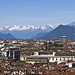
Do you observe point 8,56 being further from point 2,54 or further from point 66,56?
point 66,56

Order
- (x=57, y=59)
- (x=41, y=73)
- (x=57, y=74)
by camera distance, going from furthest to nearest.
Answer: (x=57, y=59) → (x=41, y=73) → (x=57, y=74)

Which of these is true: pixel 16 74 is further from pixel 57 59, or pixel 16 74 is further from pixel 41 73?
pixel 57 59

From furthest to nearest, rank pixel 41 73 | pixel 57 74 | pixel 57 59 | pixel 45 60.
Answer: pixel 57 59 → pixel 45 60 → pixel 41 73 → pixel 57 74

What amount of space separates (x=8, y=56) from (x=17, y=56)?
227 centimetres

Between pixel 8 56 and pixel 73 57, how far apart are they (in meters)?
16.3

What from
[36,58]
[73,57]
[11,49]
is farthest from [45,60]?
[11,49]

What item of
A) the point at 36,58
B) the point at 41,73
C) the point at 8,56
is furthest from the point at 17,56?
the point at 41,73

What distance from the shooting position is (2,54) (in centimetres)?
10231

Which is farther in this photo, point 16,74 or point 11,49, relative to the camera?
point 11,49

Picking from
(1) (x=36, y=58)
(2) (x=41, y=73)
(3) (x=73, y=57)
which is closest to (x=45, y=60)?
(1) (x=36, y=58)

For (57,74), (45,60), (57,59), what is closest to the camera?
(57,74)

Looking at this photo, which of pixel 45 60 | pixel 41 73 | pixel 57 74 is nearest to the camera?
pixel 57 74

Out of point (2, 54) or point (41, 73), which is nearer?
point (41, 73)

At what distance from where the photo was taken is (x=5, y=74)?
4997 cm
